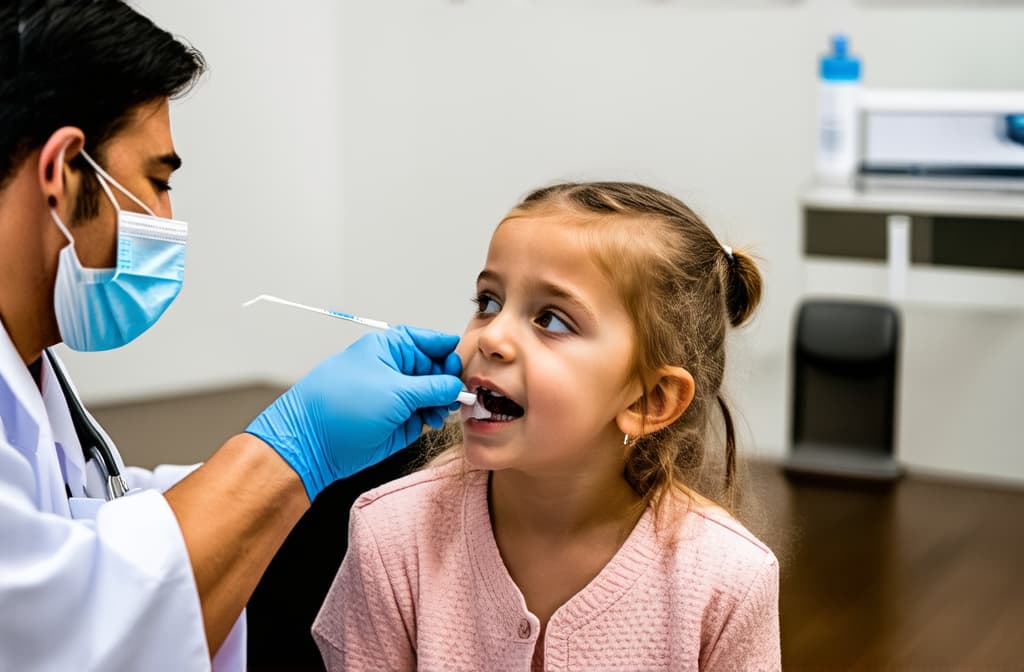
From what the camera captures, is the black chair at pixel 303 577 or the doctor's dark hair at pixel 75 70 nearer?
the doctor's dark hair at pixel 75 70

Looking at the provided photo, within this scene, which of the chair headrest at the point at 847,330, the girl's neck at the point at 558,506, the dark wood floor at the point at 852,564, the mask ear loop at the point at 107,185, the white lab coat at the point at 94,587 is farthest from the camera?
the chair headrest at the point at 847,330

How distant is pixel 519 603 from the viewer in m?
1.30

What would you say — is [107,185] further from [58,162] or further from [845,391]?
[845,391]

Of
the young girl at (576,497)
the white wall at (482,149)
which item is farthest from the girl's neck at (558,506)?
the white wall at (482,149)

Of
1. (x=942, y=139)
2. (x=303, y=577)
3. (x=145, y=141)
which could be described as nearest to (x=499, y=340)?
(x=145, y=141)

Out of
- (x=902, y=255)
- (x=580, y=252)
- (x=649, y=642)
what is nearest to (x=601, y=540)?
(x=649, y=642)

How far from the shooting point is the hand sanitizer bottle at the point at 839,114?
2885mm

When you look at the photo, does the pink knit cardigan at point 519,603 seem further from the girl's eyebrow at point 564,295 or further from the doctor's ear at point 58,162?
the doctor's ear at point 58,162

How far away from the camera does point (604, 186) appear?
53.6 inches

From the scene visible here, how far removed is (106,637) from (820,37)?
2455mm

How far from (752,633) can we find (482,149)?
256cm

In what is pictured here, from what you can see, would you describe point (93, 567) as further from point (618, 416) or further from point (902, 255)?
point (902, 255)

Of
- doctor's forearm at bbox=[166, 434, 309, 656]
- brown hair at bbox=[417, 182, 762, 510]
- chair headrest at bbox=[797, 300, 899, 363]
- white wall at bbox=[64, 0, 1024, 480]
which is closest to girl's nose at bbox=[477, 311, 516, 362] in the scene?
brown hair at bbox=[417, 182, 762, 510]

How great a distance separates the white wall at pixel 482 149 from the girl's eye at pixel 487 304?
5.30 feet
